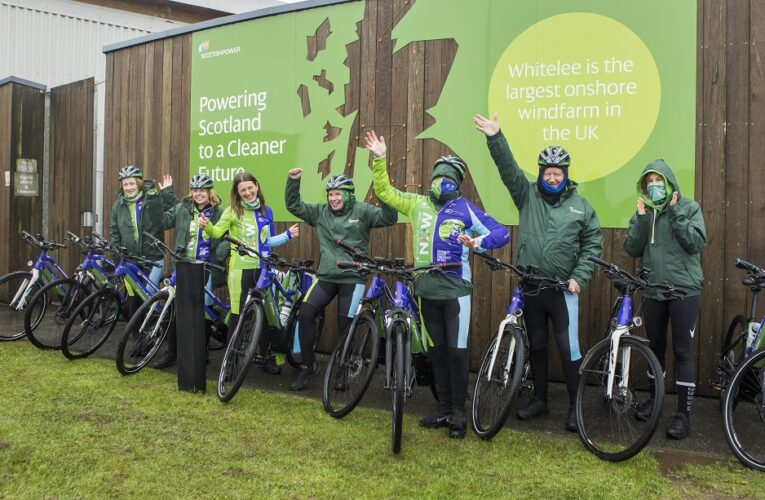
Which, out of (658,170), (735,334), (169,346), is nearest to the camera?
(658,170)

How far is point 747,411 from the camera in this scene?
12.7 ft

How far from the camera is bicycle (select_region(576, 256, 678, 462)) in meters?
3.76

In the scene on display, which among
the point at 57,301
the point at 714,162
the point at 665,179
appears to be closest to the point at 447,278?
the point at 665,179

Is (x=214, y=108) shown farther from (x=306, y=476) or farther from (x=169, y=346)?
(x=306, y=476)

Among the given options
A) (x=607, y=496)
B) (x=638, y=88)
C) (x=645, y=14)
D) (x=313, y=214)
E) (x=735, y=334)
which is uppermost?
(x=645, y=14)

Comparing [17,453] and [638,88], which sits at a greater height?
[638,88]

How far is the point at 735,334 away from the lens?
16.1 ft

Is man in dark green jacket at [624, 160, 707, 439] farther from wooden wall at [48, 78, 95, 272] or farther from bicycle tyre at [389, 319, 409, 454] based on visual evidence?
wooden wall at [48, 78, 95, 272]

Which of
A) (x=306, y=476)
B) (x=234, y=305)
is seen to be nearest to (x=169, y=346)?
(x=234, y=305)

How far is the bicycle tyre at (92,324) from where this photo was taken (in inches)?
230

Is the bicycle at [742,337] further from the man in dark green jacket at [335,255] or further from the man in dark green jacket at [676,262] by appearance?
the man in dark green jacket at [335,255]

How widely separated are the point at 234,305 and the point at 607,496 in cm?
349

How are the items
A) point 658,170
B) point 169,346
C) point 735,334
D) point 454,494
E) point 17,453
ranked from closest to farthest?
point 454,494 → point 17,453 → point 658,170 → point 735,334 → point 169,346

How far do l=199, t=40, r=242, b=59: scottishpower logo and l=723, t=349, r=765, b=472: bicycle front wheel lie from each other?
6022 millimetres
